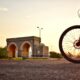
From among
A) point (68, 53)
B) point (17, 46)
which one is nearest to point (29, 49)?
point (17, 46)

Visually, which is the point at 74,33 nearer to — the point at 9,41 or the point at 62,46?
the point at 62,46

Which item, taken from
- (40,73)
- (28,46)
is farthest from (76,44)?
(28,46)

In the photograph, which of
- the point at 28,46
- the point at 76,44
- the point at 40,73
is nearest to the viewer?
the point at 40,73

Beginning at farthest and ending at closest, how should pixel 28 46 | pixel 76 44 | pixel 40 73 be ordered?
1. pixel 28 46
2. pixel 76 44
3. pixel 40 73

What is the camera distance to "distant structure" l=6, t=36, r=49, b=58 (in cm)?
6962

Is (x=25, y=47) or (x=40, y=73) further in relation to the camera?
(x=25, y=47)

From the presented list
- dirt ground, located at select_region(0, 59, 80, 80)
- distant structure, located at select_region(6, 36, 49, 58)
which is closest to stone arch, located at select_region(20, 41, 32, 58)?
distant structure, located at select_region(6, 36, 49, 58)

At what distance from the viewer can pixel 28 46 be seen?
2894 inches

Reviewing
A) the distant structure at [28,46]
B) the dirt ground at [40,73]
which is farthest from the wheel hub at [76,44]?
the distant structure at [28,46]

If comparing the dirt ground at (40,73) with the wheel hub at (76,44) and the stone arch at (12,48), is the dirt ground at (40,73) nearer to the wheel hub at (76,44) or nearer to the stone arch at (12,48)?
the wheel hub at (76,44)

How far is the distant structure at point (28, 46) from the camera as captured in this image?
6962 cm

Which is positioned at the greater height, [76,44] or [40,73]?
[76,44]

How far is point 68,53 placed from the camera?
324 inches

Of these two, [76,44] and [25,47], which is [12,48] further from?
[76,44]
